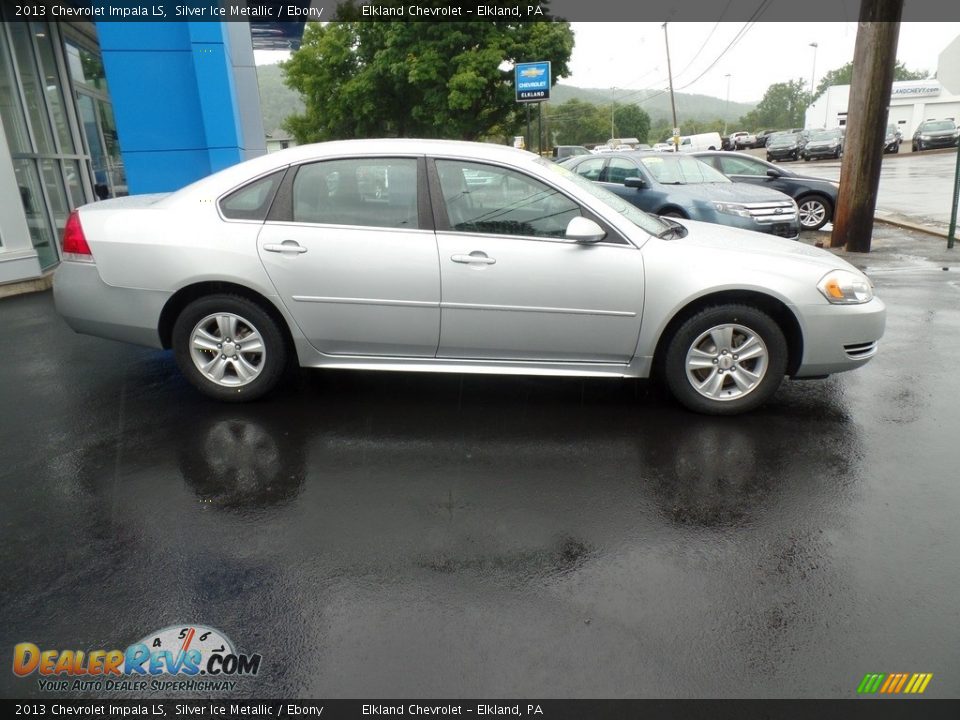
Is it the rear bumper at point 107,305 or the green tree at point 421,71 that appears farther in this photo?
the green tree at point 421,71

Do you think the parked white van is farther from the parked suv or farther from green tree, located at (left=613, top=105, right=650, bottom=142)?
green tree, located at (left=613, top=105, right=650, bottom=142)

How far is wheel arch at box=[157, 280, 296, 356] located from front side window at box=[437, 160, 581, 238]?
4.15 ft

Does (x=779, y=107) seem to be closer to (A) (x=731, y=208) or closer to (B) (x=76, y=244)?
(A) (x=731, y=208)

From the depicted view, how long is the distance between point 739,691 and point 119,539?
2616mm

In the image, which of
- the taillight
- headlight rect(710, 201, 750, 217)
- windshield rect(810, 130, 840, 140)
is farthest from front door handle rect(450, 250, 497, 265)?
windshield rect(810, 130, 840, 140)

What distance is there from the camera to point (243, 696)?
2254 millimetres

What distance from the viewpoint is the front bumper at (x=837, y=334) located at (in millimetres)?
4168

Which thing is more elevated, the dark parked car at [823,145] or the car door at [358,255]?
the car door at [358,255]

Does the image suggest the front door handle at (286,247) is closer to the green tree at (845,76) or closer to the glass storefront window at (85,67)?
the glass storefront window at (85,67)

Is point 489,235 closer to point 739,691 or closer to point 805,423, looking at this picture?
point 805,423

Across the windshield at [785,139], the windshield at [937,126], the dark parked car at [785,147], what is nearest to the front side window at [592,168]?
the dark parked car at [785,147]

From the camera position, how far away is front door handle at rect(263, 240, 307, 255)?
4.24 m

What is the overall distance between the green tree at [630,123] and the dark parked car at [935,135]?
280 feet

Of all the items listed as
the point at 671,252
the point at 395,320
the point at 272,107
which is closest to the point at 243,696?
the point at 395,320
